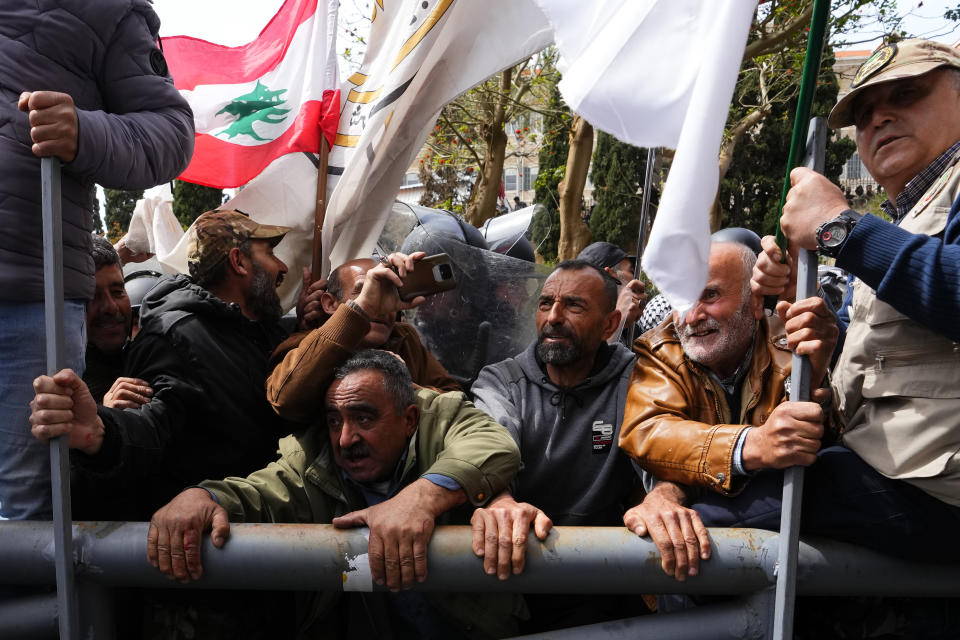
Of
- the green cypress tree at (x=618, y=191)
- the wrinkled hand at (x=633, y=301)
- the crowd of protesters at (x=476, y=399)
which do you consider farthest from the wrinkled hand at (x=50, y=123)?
the green cypress tree at (x=618, y=191)

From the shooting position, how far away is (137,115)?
7.55 feet

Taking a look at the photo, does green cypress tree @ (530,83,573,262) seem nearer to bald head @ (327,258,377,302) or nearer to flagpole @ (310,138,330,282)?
flagpole @ (310,138,330,282)

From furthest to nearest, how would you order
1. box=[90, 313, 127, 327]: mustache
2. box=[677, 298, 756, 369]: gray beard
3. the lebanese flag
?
the lebanese flag, box=[90, 313, 127, 327]: mustache, box=[677, 298, 756, 369]: gray beard

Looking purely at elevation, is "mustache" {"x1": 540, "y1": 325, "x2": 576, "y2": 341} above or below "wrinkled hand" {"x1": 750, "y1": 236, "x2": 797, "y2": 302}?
above

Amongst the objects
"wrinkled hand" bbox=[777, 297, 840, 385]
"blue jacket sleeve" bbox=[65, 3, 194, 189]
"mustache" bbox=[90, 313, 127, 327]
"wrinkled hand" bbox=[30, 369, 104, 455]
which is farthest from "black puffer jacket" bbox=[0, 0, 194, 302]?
"wrinkled hand" bbox=[777, 297, 840, 385]

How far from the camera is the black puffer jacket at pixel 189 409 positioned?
247 cm

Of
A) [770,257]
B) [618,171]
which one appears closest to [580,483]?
[770,257]

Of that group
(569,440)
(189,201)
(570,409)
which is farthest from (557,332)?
(189,201)

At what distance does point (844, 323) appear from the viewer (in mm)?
2492

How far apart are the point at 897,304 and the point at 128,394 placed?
216 centimetres

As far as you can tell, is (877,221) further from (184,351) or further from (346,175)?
(346,175)

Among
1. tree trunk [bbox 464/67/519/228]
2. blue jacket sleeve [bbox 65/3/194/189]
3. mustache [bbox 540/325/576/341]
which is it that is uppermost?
tree trunk [bbox 464/67/519/228]

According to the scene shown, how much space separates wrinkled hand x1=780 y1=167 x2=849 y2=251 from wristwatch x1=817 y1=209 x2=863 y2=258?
1 cm

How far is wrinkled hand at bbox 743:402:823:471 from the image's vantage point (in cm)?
191
